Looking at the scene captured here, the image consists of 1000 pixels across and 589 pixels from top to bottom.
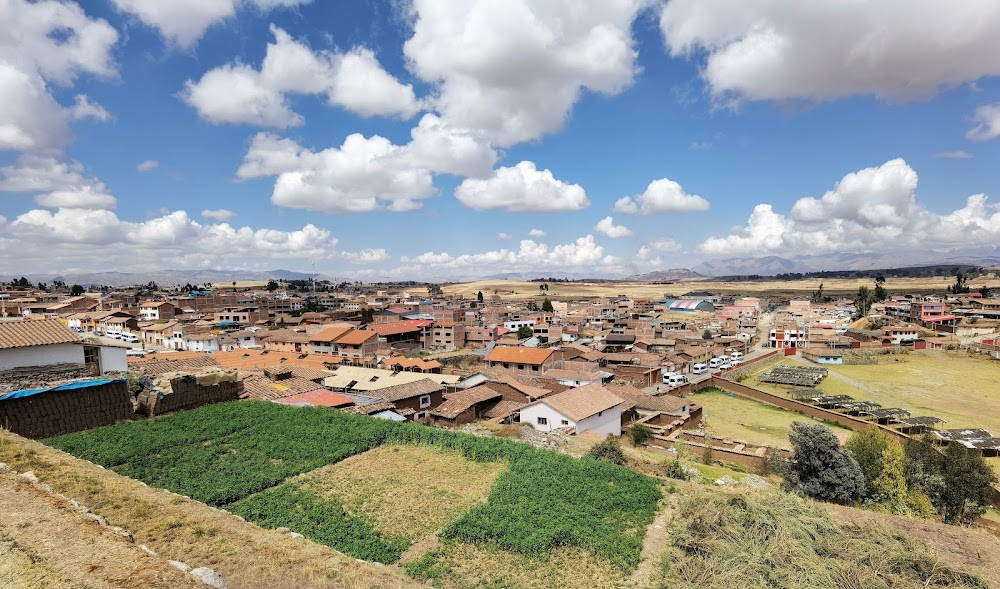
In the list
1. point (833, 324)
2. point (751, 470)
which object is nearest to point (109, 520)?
point (751, 470)

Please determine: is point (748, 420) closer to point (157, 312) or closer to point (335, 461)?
→ point (335, 461)

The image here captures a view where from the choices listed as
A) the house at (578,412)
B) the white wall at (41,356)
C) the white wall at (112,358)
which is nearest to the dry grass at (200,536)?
the white wall at (41,356)

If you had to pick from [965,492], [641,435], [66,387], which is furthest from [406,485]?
[965,492]

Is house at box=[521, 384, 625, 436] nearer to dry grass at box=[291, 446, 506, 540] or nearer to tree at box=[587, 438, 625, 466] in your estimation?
tree at box=[587, 438, 625, 466]

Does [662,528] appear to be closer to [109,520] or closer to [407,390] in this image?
[109,520]

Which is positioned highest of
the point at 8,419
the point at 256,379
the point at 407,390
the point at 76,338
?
the point at 76,338

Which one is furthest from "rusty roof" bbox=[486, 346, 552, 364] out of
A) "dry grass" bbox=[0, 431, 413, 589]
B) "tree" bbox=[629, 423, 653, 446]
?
"dry grass" bbox=[0, 431, 413, 589]
